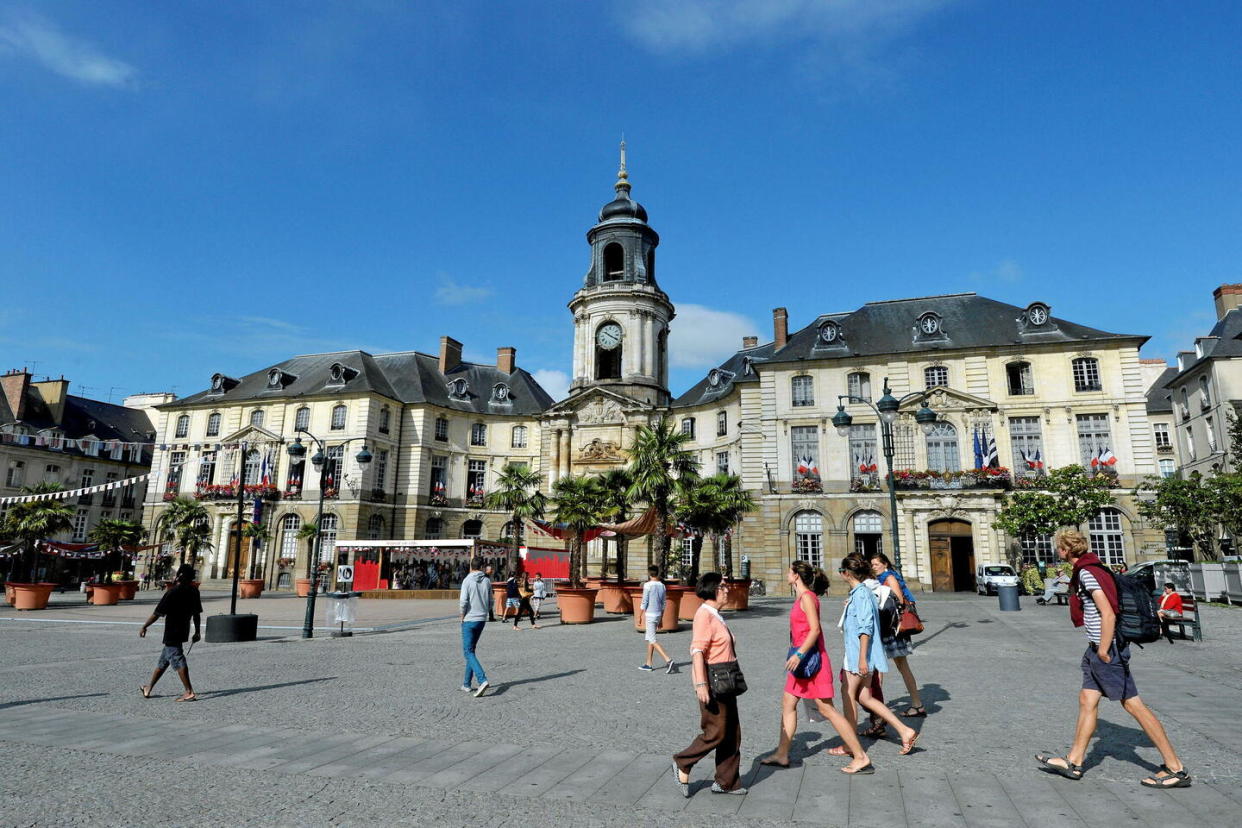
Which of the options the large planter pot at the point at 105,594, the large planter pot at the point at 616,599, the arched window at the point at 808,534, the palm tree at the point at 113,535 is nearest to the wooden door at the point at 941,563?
the arched window at the point at 808,534

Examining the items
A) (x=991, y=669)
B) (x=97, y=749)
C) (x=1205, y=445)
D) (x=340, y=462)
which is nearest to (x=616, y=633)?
(x=991, y=669)

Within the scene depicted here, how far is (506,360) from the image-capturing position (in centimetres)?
5219

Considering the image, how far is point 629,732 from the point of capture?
6.97 m

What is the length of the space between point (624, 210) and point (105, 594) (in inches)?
1331

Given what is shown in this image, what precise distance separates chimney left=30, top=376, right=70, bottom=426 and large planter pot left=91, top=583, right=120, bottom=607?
29.7 meters

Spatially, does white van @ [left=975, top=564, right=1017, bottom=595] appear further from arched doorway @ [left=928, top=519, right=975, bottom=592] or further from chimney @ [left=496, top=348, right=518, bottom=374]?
chimney @ [left=496, top=348, right=518, bottom=374]

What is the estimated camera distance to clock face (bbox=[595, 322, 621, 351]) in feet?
152

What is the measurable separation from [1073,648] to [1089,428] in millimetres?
22892

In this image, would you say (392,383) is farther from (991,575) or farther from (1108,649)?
(1108,649)

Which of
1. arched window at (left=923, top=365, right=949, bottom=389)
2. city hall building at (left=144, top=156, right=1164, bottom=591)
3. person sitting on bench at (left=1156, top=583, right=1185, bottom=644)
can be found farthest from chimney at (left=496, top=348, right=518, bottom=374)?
person sitting on bench at (left=1156, top=583, right=1185, bottom=644)

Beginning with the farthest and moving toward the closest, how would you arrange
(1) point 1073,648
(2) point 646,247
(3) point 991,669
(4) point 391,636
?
(2) point 646,247, (4) point 391,636, (1) point 1073,648, (3) point 991,669

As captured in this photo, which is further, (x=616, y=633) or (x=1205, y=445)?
(x=1205, y=445)

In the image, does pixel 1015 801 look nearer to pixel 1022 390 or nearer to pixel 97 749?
pixel 97 749

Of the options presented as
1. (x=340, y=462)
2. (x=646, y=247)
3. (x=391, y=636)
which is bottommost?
(x=391, y=636)
